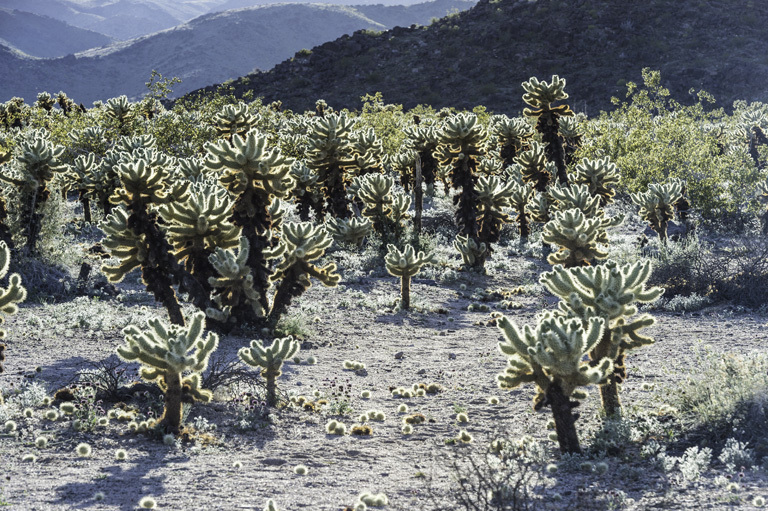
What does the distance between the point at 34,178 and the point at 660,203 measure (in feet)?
44.5

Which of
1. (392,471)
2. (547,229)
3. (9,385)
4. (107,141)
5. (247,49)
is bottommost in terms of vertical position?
(392,471)

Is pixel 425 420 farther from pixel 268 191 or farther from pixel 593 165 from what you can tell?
pixel 593 165

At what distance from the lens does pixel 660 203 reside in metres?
16.0

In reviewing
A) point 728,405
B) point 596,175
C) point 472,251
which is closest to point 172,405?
point 728,405

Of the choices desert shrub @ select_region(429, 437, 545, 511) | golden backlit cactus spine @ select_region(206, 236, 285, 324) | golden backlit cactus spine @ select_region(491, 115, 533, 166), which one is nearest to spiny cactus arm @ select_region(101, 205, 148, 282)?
golden backlit cactus spine @ select_region(206, 236, 285, 324)

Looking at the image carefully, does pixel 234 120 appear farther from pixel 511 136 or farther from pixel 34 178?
pixel 511 136

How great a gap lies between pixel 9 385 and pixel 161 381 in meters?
2.39

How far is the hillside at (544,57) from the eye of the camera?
4831 cm

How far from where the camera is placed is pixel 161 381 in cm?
643

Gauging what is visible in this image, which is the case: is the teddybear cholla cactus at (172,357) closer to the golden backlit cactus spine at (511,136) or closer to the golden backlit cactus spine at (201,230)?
the golden backlit cactus spine at (201,230)

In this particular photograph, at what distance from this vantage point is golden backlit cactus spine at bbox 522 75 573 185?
1677cm

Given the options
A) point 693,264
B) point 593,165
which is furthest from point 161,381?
point 593,165

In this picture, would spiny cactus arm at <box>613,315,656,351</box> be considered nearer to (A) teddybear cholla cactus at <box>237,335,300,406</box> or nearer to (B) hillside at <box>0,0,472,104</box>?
(A) teddybear cholla cactus at <box>237,335,300,406</box>

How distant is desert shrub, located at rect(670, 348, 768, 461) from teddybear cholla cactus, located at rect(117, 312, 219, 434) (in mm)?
4453
